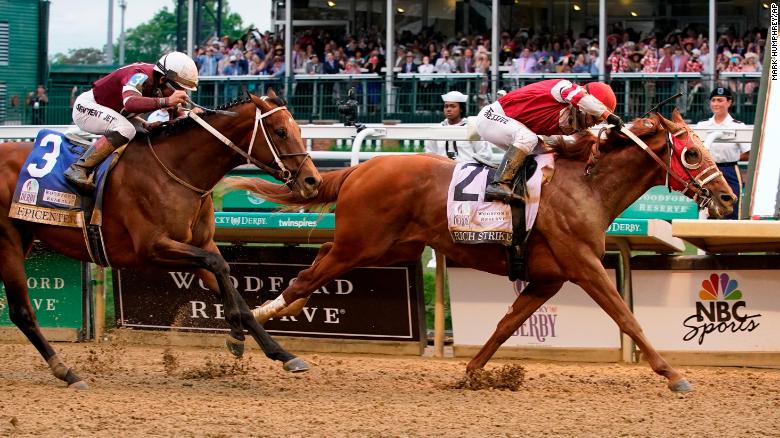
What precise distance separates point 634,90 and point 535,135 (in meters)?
10.3

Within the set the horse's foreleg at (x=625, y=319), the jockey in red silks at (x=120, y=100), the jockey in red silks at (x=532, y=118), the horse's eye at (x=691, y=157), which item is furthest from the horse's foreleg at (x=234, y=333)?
the horse's eye at (x=691, y=157)

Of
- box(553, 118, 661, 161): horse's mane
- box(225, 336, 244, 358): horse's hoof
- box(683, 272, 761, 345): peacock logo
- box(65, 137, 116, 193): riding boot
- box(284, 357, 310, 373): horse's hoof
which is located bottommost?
box(284, 357, 310, 373): horse's hoof

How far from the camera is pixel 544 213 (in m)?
7.89

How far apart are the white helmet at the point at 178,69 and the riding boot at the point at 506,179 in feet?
7.15

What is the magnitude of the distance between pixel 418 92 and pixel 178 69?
11140 millimetres

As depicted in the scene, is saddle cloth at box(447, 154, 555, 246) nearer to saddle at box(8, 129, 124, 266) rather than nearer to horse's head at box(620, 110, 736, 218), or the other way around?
horse's head at box(620, 110, 736, 218)

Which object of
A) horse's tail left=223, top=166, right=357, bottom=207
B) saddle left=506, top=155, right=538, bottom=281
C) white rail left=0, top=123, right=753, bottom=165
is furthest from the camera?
white rail left=0, top=123, right=753, bottom=165

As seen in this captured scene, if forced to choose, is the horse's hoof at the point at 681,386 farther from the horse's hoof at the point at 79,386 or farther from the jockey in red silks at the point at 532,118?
the horse's hoof at the point at 79,386

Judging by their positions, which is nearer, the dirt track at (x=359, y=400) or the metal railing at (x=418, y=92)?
the dirt track at (x=359, y=400)

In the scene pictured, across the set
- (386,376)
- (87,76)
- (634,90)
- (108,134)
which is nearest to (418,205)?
(386,376)

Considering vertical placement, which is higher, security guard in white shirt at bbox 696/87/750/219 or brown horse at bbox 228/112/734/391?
security guard in white shirt at bbox 696/87/750/219

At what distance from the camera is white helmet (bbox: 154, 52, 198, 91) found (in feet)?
26.6

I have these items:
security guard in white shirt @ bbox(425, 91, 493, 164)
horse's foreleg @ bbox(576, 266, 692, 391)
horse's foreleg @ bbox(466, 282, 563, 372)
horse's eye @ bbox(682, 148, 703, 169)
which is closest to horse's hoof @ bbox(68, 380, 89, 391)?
horse's foreleg @ bbox(466, 282, 563, 372)

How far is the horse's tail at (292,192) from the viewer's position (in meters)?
8.58
